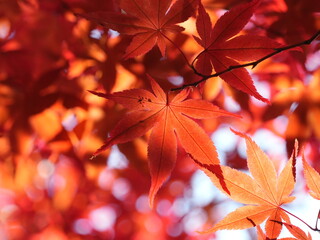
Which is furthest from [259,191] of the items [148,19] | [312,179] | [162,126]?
[148,19]

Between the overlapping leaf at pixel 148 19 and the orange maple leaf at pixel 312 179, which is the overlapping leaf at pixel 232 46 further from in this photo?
the orange maple leaf at pixel 312 179

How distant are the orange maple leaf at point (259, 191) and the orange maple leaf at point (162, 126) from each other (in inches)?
3.1

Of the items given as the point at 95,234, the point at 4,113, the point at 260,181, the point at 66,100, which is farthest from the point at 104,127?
the point at 95,234

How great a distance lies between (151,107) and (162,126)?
0.05 meters

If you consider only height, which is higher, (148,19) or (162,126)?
(148,19)

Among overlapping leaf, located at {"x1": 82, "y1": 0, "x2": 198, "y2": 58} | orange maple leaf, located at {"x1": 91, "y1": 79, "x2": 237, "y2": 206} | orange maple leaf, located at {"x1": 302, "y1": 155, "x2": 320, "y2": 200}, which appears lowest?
orange maple leaf, located at {"x1": 302, "y1": 155, "x2": 320, "y2": 200}

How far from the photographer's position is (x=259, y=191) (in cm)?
73

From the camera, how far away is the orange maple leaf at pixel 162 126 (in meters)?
0.69

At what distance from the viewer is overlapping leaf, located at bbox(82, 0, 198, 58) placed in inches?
28.4

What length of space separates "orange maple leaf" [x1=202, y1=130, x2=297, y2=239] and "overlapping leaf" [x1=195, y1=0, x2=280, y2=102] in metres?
0.13

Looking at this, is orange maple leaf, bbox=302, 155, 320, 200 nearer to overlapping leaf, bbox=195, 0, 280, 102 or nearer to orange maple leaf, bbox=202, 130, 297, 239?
orange maple leaf, bbox=202, 130, 297, 239

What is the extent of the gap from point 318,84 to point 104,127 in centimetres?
80

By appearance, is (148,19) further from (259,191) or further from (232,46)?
(259,191)

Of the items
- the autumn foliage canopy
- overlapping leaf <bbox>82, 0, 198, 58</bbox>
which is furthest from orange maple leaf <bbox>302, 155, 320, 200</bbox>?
overlapping leaf <bbox>82, 0, 198, 58</bbox>
